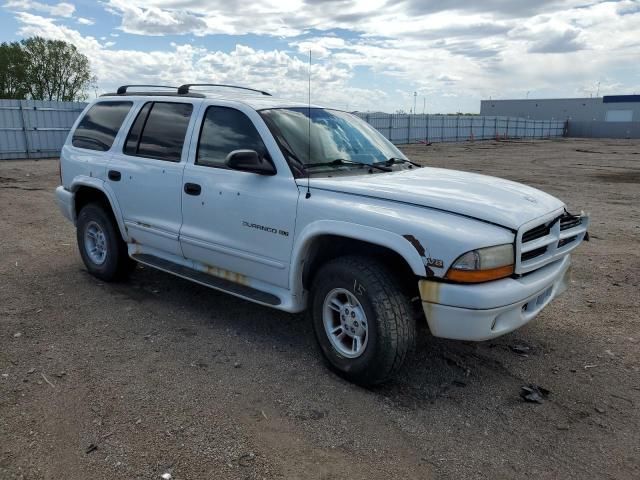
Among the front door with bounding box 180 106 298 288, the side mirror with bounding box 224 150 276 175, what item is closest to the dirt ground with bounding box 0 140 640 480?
the front door with bounding box 180 106 298 288

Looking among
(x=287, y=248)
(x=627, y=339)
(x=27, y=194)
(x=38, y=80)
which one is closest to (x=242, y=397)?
(x=287, y=248)

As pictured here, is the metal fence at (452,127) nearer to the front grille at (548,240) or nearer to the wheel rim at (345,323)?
the front grille at (548,240)

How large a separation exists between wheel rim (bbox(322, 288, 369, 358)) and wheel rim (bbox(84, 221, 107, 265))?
2949 millimetres

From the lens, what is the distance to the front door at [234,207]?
3.85 metres

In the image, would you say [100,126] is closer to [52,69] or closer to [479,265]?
[479,265]

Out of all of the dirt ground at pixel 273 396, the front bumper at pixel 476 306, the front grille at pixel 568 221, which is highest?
the front grille at pixel 568 221

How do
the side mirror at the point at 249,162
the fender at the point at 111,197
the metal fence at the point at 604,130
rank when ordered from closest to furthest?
the side mirror at the point at 249,162
the fender at the point at 111,197
the metal fence at the point at 604,130

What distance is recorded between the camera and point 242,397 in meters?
3.46

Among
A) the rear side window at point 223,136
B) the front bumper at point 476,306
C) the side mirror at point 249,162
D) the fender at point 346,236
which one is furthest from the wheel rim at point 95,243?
the front bumper at point 476,306

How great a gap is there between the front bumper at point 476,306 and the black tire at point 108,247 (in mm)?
3455

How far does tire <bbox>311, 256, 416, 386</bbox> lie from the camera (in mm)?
3289

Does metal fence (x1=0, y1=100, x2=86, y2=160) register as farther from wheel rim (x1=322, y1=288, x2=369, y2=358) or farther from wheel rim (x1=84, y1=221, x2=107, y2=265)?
wheel rim (x1=322, y1=288, x2=369, y2=358)

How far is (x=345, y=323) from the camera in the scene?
3594 millimetres

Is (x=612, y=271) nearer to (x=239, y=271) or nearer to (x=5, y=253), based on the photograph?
(x=239, y=271)
